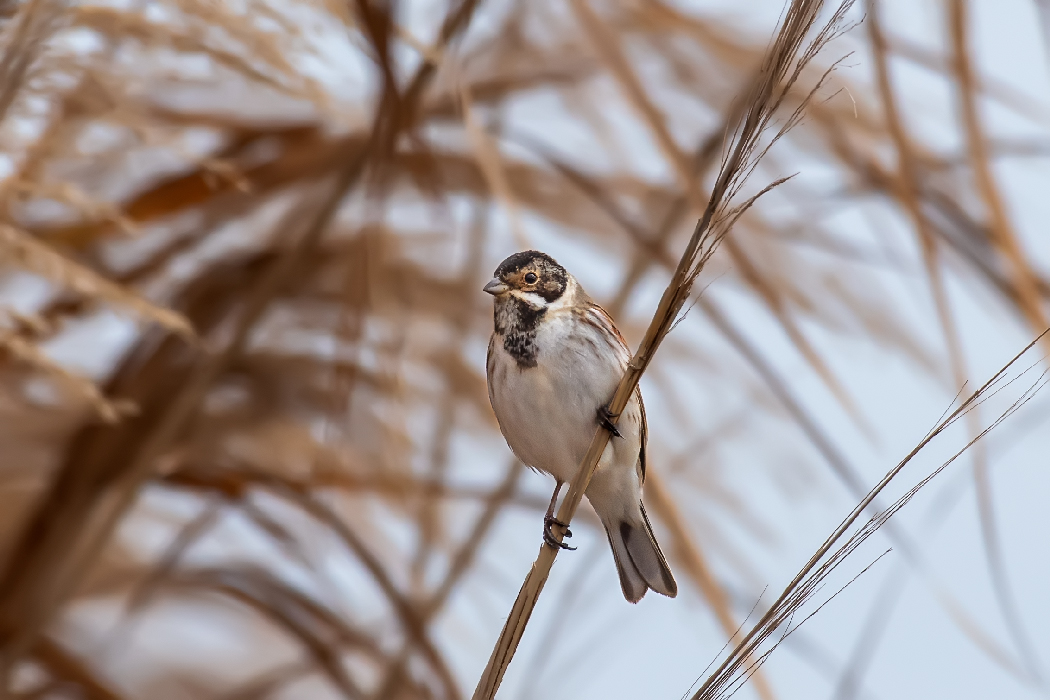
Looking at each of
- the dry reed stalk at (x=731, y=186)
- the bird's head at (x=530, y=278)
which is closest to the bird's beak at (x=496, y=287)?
the bird's head at (x=530, y=278)

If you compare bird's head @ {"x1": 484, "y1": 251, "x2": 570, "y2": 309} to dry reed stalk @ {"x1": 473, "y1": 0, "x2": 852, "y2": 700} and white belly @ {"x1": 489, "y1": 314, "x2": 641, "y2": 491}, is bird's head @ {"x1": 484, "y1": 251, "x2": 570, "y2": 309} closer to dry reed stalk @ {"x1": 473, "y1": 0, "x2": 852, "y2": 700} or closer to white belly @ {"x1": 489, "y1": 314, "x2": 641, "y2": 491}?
white belly @ {"x1": 489, "y1": 314, "x2": 641, "y2": 491}

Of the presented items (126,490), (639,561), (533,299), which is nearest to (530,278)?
(533,299)

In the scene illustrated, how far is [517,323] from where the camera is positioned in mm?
1423

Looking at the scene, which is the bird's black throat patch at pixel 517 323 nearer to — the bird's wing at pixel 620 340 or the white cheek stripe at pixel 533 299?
the white cheek stripe at pixel 533 299

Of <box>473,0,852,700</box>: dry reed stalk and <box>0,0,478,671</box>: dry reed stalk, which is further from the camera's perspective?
<box>0,0,478,671</box>: dry reed stalk

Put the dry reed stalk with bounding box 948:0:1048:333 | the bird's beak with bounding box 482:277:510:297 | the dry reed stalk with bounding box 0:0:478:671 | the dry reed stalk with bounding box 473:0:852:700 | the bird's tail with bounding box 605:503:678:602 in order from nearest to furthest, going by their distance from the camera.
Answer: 1. the dry reed stalk with bounding box 473:0:852:700
2. the bird's beak with bounding box 482:277:510:297
3. the bird's tail with bounding box 605:503:678:602
4. the dry reed stalk with bounding box 948:0:1048:333
5. the dry reed stalk with bounding box 0:0:478:671

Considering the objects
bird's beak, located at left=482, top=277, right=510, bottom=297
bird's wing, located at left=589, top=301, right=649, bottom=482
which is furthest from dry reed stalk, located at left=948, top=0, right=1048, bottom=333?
bird's beak, located at left=482, top=277, right=510, bottom=297

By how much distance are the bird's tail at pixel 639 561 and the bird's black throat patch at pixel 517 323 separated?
32 centimetres

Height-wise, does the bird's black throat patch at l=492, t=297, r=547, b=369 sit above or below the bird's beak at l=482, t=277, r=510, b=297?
below

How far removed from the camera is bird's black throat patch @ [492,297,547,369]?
141cm

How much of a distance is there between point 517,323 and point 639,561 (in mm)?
408

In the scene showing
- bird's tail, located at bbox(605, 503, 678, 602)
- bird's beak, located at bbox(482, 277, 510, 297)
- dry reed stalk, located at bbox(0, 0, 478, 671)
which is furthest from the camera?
dry reed stalk, located at bbox(0, 0, 478, 671)

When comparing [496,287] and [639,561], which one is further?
[639,561]

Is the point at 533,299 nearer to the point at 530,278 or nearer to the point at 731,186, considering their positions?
the point at 530,278
